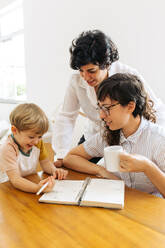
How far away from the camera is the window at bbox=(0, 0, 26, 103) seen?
13.3 ft

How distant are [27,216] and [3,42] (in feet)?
13.9

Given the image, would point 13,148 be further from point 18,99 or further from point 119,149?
point 18,99

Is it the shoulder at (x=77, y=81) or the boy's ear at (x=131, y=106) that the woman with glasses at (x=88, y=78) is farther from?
the boy's ear at (x=131, y=106)

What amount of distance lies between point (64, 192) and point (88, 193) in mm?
102

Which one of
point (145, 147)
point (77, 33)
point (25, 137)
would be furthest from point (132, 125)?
point (77, 33)

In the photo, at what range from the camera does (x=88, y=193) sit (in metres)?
0.95

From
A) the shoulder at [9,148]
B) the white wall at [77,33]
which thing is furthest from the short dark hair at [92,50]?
the white wall at [77,33]

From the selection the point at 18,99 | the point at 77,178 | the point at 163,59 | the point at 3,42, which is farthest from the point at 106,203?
the point at 3,42

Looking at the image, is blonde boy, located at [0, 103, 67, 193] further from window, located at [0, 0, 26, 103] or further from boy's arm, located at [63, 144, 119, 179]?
window, located at [0, 0, 26, 103]

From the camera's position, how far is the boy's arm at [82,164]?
1181 mm

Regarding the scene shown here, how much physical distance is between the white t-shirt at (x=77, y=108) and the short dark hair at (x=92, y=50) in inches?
5.5

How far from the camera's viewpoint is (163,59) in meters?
1.97

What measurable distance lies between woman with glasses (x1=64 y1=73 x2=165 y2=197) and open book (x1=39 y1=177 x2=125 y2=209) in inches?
5.0

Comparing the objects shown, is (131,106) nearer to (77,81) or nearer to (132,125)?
(132,125)
